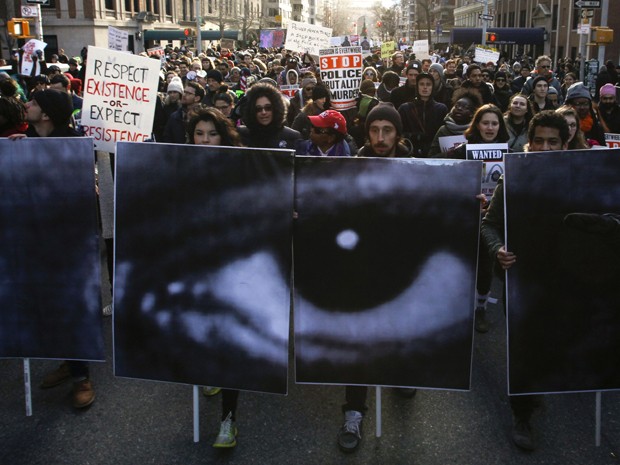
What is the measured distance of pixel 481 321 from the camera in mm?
5574

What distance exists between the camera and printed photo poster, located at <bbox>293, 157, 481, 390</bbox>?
336 cm

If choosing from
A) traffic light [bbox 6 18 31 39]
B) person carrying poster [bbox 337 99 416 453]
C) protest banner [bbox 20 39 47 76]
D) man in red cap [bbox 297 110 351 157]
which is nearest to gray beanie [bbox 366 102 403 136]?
person carrying poster [bbox 337 99 416 453]

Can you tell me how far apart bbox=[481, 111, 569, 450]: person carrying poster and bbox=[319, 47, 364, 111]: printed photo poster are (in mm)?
5479

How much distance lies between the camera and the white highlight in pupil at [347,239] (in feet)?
11.2

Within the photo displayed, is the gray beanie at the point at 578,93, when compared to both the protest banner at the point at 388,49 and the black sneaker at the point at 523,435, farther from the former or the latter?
the protest banner at the point at 388,49

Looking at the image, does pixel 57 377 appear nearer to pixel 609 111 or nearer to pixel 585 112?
pixel 585 112

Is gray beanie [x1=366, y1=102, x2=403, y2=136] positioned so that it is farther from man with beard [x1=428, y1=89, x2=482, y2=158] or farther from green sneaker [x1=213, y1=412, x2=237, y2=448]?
green sneaker [x1=213, y1=412, x2=237, y2=448]

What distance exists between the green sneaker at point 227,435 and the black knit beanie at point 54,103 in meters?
2.58

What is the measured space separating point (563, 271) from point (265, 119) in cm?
321

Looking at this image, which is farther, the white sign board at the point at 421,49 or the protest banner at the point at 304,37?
the white sign board at the point at 421,49

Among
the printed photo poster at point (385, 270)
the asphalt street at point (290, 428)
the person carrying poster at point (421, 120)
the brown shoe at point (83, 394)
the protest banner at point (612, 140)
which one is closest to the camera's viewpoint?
the printed photo poster at point (385, 270)

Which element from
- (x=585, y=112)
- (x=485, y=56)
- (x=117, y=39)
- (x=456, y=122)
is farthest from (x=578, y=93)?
(x=485, y=56)

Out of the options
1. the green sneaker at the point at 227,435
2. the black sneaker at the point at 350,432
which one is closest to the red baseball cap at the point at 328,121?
the black sneaker at the point at 350,432

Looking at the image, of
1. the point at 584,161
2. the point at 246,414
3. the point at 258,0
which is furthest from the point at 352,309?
the point at 258,0
